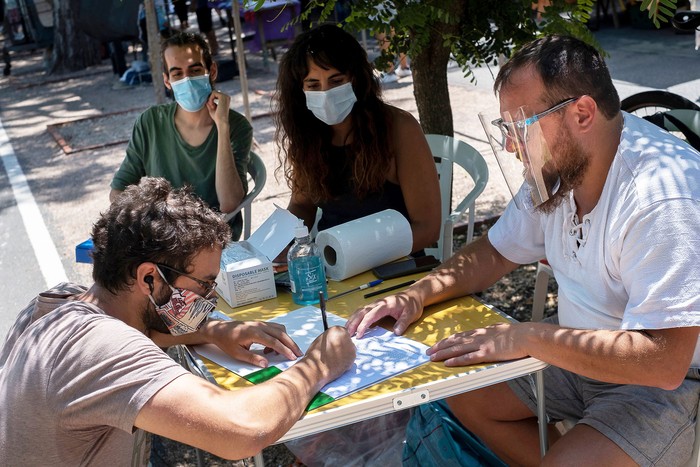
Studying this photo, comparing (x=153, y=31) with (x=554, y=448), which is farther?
(x=153, y=31)

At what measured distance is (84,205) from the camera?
7.34 m

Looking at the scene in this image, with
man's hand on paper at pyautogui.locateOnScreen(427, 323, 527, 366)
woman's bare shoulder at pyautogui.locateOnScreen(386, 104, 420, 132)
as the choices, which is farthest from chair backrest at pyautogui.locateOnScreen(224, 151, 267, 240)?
man's hand on paper at pyautogui.locateOnScreen(427, 323, 527, 366)

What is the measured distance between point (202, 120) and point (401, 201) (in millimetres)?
1188

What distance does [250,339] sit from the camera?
2285 millimetres

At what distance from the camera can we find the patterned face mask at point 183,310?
211cm

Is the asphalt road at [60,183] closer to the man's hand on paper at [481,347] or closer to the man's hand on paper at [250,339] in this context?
the man's hand on paper at [250,339]

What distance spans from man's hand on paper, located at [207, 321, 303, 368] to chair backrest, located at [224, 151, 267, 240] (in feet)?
5.14

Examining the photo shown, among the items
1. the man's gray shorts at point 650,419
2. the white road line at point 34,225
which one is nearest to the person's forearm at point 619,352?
the man's gray shorts at point 650,419

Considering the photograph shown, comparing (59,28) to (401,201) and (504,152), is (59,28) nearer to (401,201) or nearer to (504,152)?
(401,201)

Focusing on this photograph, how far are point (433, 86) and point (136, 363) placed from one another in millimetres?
3091

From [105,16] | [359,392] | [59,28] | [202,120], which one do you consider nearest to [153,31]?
[202,120]

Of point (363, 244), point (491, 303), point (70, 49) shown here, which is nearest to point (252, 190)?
point (491, 303)

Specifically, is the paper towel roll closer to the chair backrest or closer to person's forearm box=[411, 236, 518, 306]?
person's forearm box=[411, 236, 518, 306]

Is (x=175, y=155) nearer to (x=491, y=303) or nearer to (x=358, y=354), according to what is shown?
(x=491, y=303)
